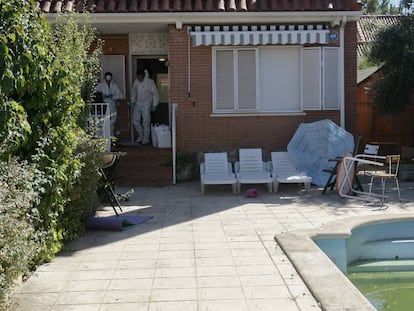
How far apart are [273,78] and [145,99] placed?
12.8 feet

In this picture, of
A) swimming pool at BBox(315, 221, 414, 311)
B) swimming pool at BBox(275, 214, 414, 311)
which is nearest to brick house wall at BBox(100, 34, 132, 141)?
swimming pool at BBox(275, 214, 414, 311)

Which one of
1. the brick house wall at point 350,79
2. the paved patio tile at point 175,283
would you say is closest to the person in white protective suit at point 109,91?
the brick house wall at point 350,79

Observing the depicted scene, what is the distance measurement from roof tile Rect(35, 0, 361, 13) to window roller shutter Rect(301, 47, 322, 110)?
125 centimetres

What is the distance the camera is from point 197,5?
14.6 meters

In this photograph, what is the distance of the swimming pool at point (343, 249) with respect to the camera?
5805 millimetres

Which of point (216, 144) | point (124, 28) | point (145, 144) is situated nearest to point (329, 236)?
point (216, 144)

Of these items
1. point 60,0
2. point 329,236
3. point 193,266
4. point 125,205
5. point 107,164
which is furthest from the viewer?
point 60,0

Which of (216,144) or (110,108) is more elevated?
(110,108)

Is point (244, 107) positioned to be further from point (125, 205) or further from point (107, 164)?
point (107, 164)

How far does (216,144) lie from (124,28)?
4388 millimetres

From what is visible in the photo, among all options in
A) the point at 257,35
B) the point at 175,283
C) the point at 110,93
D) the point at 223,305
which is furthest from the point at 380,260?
the point at 110,93

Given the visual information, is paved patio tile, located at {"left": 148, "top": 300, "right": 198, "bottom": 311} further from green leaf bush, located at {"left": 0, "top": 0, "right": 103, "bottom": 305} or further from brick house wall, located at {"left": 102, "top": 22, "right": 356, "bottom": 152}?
brick house wall, located at {"left": 102, "top": 22, "right": 356, "bottom": 152}

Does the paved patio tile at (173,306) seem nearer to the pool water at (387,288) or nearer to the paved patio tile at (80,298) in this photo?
the paved patio tile at (80,298)

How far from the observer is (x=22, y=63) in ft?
19.2
